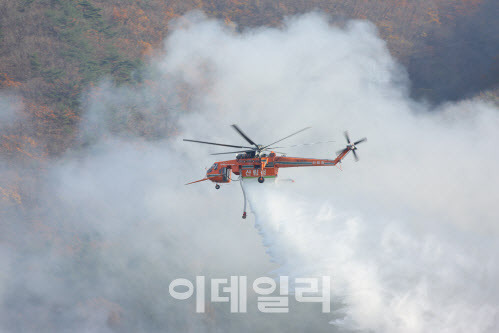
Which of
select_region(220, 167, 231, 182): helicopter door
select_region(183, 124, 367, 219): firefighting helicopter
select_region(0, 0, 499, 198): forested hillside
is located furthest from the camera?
select_region(0, 0, 499, 198): forested hillside

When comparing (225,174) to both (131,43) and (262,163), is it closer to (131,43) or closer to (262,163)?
(262,163)

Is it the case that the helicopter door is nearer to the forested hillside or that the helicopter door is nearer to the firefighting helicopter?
the firefighting helicopter

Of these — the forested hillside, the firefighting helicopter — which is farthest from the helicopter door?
the forested hillside

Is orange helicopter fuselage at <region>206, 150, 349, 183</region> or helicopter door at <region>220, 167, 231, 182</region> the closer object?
orange helicopter fuselage at <region>206, 150, 349, 183</region>

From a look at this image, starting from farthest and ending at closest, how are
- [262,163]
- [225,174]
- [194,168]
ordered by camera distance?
[194,168], [225,174], [262,163]

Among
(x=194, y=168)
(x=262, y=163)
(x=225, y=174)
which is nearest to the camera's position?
(x=262, y=163)

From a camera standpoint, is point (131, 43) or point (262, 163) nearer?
point (262, 163)

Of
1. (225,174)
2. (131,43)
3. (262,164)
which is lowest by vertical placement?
(262,164)

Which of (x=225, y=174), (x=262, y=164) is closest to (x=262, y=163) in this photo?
(x=262, y=164)

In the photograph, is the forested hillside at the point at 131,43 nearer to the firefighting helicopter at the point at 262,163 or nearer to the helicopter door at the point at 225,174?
the helicopter door at the point at 225,174
